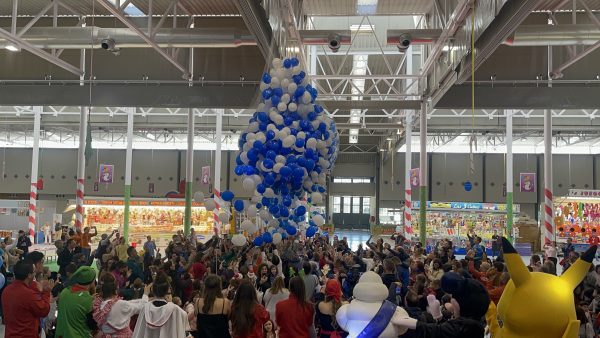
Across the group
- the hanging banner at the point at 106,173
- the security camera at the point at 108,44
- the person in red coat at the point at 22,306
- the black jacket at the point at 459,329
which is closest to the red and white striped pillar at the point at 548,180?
the security camera at the point at 108,44

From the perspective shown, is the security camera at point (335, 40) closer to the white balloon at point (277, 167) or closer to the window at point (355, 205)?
the white balloon at point (277, 167)

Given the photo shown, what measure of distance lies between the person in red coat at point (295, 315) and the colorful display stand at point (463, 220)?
19120 mm

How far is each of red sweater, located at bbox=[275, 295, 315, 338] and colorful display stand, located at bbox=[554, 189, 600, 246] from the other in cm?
1898

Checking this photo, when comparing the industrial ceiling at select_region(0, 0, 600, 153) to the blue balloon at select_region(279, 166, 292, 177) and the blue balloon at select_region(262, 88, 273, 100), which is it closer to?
the blue balloon at select_region(262, 88, 273, 100)

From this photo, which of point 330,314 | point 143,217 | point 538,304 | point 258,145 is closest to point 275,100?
point 258,145

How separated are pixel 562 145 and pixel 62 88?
2798cm

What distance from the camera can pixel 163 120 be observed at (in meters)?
29.8

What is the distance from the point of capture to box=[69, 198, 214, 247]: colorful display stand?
21.7 metres

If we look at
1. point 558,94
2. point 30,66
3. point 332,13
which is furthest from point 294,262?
point 30,66

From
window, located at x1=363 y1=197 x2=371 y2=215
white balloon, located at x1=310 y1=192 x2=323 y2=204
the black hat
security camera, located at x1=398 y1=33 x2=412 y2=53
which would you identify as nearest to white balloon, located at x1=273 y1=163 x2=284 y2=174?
white balloon, located at x1=310 y1=192 x2=323 y2=204

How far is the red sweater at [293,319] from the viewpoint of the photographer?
4664mm

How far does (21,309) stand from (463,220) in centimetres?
2156

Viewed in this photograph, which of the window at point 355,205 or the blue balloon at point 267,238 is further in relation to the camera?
the window at point 355,205

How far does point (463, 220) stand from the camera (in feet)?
78.1
